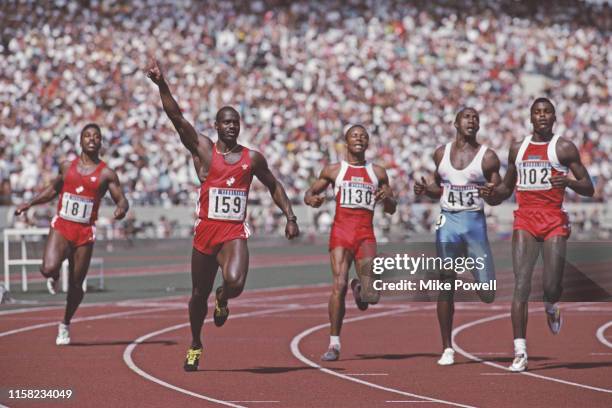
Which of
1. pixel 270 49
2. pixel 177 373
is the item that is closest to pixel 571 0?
pixel 270 49

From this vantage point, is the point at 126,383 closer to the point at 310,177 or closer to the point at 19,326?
the point at 19,326

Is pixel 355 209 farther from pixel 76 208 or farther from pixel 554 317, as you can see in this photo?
pixel 76 208

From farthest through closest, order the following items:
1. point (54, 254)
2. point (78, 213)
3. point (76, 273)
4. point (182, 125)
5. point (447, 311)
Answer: point (78, 213), point (76, 273), point (54, 254), point (447, 311), point (182, 125)

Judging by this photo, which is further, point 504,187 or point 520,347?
point 504,187

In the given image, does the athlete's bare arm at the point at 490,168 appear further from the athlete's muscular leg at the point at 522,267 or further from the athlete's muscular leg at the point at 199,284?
the athlete's muscular leg at the point at 199,284

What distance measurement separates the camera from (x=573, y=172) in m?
10.5

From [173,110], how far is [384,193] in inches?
104

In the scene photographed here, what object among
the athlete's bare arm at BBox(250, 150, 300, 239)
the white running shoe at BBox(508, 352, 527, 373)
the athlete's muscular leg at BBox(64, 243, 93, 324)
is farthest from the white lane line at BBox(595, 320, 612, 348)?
the athlete's muscular leg at BBox(64, 243, 93, 324)

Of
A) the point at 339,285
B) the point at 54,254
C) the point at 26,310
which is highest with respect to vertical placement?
the point at 54,254

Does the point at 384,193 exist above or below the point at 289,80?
below

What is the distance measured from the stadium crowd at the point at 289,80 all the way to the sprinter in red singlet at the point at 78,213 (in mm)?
20284

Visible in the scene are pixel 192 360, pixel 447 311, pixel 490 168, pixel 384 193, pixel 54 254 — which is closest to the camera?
pixel 192 360

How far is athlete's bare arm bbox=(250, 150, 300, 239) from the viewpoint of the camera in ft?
33.8

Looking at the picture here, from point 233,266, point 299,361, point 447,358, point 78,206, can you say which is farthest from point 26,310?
point 447,358
